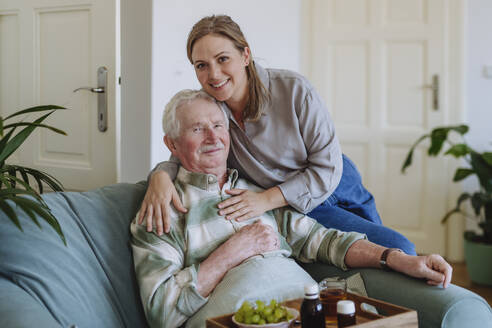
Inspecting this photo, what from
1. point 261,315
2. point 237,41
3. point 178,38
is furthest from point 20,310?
point 178,38

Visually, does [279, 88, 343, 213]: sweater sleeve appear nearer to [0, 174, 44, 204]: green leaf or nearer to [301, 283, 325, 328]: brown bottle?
[301, 283, 325, 328]: brown bottle

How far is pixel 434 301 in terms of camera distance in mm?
1492

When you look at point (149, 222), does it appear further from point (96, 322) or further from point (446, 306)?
point (446, 306)

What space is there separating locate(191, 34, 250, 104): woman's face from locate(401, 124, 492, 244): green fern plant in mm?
2334

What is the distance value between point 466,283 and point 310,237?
2305mm

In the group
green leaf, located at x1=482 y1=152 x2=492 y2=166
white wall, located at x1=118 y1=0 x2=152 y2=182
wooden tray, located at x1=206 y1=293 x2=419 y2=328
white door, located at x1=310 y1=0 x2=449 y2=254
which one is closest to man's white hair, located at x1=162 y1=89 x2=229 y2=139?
wooden tray, located at x1=206 y1=293 x2=419 y2=328

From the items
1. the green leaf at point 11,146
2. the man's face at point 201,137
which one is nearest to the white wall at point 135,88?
the man's face at point 201,137

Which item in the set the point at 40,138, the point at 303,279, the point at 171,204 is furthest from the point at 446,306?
the point at 40,138

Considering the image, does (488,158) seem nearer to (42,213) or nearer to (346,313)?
(346,313)

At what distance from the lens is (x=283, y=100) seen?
2004 millimetres

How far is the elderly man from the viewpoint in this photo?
1545 millimetres

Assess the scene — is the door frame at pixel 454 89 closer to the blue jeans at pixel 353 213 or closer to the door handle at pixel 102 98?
the blue jeans at pixel 353 213

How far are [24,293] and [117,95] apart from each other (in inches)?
71.2

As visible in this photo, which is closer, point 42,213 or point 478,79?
point 42,213
